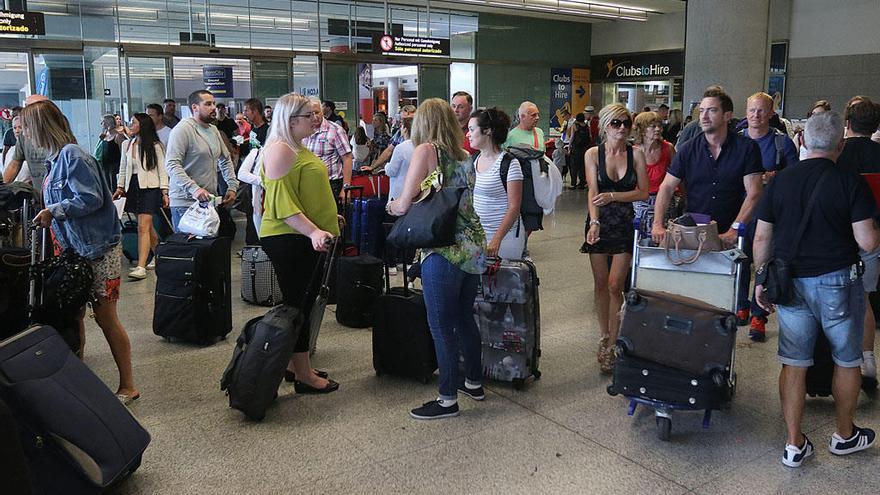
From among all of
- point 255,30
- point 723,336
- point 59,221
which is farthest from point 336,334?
point 255,30

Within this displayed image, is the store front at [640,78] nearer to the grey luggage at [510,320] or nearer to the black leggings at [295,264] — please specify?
the grey luggage at [510,320]

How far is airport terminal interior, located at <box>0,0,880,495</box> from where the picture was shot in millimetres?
3279

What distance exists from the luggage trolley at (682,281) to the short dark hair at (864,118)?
125 centimetres

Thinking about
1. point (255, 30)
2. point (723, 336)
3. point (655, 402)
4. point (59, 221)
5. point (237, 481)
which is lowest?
point (237, 481)

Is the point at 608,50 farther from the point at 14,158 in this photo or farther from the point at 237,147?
the point at 14,158

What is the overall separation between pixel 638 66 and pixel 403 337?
1842 cm

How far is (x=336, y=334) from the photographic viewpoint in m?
5.30

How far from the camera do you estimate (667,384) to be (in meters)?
3.40

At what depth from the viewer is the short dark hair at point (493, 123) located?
4.15 meters

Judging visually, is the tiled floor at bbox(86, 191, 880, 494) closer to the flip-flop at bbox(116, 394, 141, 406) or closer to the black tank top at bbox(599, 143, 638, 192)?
the flip-flop at bbox(116, 394, 141, 406)

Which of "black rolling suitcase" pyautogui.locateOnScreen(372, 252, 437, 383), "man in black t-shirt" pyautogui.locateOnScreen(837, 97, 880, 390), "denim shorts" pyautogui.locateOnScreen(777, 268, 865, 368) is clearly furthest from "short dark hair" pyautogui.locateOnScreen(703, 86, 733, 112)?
"black rolling suitcase" pyautogui.locateOnScreen(372, 252, 437, 383)

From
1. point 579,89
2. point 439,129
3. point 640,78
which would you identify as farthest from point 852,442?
point 579,89

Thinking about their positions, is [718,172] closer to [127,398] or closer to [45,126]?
[127,398]

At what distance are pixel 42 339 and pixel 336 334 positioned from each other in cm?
247
